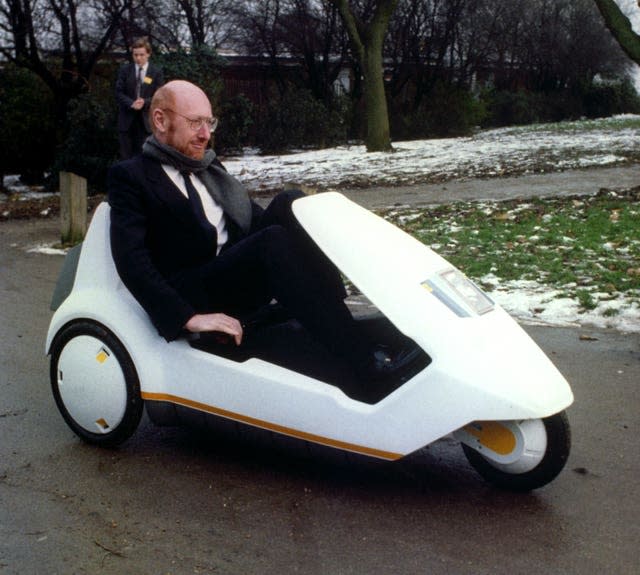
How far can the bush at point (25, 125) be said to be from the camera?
1566cm

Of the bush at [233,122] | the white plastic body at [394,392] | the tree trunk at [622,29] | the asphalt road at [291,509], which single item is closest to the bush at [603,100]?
the bush at [233,122]

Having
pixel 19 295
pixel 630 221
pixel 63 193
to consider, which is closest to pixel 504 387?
pixel 19 295

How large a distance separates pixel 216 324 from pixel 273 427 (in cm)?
43

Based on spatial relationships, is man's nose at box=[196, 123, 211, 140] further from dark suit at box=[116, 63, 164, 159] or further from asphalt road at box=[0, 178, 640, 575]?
dark suit at box=[116, 63, 164, 159]

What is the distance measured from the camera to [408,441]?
315 cm

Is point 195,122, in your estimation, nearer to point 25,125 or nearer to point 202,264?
point 202,264

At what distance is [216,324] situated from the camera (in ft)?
11.2

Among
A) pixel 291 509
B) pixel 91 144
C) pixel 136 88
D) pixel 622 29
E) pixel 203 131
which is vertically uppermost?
pixel 622 29

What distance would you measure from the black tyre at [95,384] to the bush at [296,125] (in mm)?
19000

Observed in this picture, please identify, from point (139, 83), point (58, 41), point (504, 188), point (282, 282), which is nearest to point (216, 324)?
point (282, 282)

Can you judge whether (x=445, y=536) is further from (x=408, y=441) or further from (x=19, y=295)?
(x=19, y=295)

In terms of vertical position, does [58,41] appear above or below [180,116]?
above

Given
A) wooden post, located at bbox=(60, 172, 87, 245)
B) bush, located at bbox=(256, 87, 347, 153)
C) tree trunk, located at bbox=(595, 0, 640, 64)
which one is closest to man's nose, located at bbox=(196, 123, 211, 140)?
wooden post, located at bbox=(60, 172, 87, 245)

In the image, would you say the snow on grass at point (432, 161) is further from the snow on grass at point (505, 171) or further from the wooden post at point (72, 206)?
the wooden post at point (72, 206)
